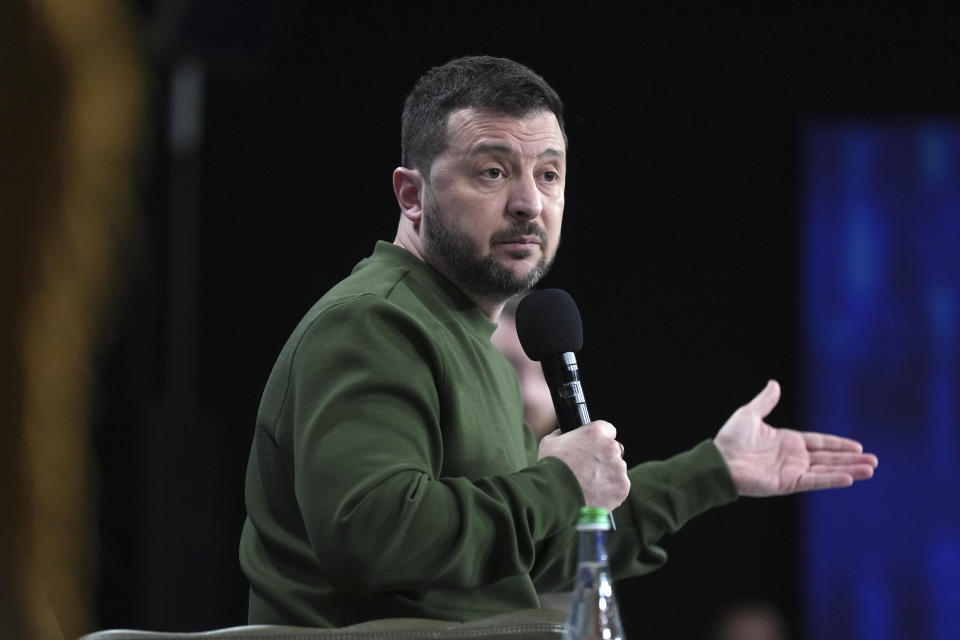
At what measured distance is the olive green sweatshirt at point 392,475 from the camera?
1229mm

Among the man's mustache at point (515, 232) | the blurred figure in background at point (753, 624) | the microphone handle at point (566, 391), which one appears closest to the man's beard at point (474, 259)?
the man's mustache at point (515, 232)

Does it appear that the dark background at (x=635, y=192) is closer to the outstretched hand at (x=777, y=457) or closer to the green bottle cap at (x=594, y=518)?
the outstretched hand at (x=777, y=457)

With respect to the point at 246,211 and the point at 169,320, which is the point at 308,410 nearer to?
the point at 169,320

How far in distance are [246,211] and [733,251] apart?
176 centimetres

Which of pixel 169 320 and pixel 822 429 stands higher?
pixel 169 320

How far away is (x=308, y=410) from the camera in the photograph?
1.30 metres

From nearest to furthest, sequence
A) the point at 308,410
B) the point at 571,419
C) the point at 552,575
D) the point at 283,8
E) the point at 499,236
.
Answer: the point at 308,410, the point at 571,419, the point at 499,236, the point at 552,575, the point at 283,8

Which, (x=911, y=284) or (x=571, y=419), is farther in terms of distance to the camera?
(x=911, y=284)

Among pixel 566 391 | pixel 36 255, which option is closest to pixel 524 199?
pixel 566 391

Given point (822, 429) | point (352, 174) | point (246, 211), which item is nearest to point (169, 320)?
point (246, 211)

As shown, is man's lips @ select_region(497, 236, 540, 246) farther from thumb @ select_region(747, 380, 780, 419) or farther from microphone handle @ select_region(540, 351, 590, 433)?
thumb @ select_region(747, 380, 780, 419)

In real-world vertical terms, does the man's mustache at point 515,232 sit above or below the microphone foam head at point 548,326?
above

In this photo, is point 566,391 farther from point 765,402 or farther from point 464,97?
point 765,402

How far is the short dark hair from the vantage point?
158cm
